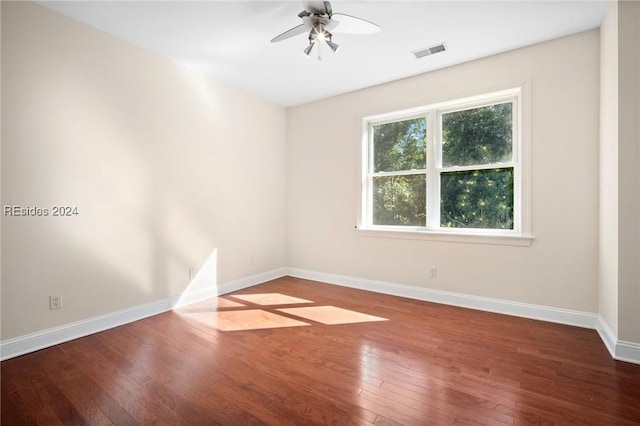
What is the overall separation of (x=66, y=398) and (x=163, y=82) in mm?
2938

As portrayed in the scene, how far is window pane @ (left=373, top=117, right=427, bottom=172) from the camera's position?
149 inches

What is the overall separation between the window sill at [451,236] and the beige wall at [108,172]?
6.16 ft

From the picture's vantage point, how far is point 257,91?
4.21 m

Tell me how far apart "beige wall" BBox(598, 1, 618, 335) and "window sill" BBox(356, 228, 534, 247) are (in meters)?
0.60

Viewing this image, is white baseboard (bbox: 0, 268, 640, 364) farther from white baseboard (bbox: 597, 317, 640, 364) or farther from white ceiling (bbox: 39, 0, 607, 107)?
white ceiling (bbox: 39, 0, 607, 107)

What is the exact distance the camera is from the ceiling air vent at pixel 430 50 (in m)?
2.99

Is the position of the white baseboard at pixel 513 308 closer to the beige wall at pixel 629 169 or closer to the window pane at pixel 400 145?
the beige wall at pixel 629 169

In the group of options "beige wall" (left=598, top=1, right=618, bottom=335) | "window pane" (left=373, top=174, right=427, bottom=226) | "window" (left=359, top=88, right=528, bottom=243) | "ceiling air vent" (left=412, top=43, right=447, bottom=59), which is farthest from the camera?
"window pane" (left=373, top=174, right=427, bottom=226)

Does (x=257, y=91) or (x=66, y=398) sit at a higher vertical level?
(x=257, y=91)

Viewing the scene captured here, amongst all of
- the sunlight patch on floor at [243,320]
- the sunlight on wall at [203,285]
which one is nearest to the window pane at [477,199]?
the sunlight patch on floor at [243,320]

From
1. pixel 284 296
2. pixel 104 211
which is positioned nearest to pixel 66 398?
pixel 104 211

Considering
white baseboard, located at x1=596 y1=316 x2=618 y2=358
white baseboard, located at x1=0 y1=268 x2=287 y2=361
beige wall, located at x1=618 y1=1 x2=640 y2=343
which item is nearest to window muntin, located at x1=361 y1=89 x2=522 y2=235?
beige wall, located at x1=618 y1=1 x2=640 y2=343

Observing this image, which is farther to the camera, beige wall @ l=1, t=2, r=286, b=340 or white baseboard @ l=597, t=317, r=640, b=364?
beige wall @ l=1, t=2, r=286, b=340

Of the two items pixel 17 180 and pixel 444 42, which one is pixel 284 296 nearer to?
pixel 17 180
